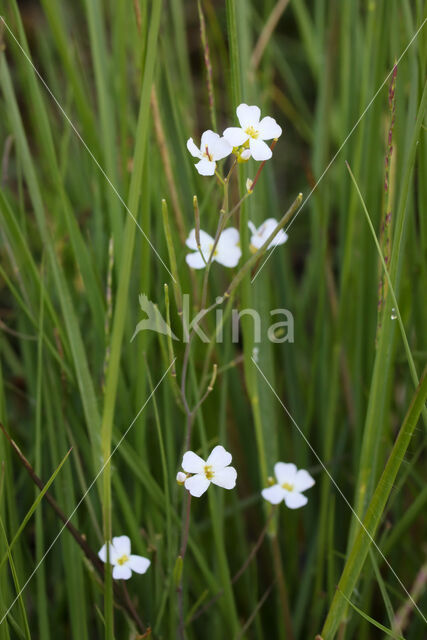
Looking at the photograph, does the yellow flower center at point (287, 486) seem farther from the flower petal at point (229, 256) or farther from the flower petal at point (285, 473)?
the flower petal at point (229, 256)

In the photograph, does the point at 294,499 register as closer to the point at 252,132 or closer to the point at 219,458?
the point at 219,458

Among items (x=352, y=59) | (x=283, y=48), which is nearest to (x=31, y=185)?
(x=352, y=59)

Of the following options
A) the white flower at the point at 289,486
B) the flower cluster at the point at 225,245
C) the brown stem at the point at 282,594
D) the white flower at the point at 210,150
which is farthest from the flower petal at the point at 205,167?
the brown stem at the point at 282,594

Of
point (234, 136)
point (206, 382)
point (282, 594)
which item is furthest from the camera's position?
point (206, 382)

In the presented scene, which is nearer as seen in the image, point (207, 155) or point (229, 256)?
point (207, 155)

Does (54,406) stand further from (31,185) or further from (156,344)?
(31,185)

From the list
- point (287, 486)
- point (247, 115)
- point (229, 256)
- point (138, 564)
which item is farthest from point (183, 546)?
point (247, 115)

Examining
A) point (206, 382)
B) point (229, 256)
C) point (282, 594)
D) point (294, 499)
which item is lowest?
point (282, 594)
